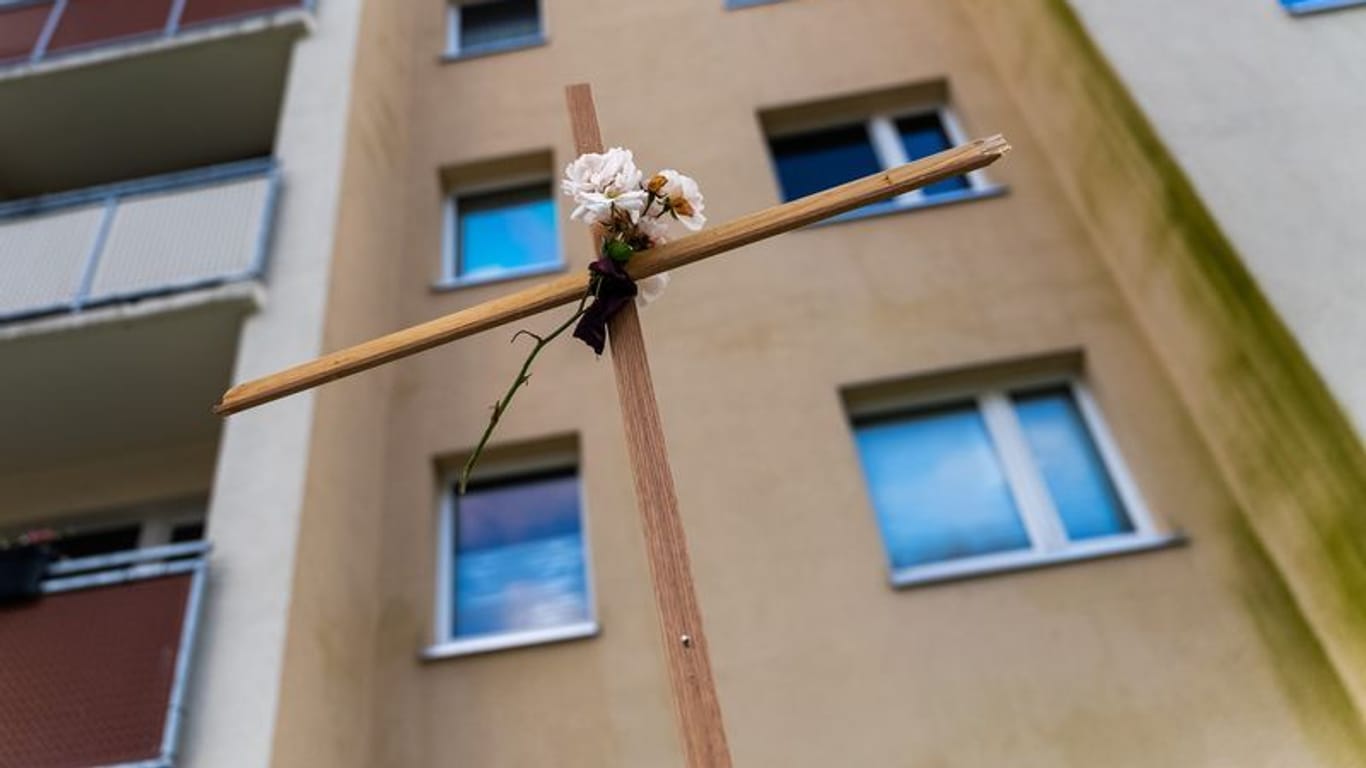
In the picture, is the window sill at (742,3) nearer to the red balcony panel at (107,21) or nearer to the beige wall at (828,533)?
the beige wall at (828,533)

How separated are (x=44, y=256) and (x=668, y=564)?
581 centimetres

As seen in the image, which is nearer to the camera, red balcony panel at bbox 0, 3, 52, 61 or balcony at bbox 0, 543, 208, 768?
balcony at bbox 0, 543, 208, 768

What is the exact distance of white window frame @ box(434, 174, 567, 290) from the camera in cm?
687

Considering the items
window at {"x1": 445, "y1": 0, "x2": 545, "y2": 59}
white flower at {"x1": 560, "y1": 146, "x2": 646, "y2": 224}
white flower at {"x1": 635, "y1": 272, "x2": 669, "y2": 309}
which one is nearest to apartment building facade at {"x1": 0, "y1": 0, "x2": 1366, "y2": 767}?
window at {"x1": 445, "y1": 0, "x2": 545, "y2": 59}

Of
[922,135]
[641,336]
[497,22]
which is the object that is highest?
[497,22]

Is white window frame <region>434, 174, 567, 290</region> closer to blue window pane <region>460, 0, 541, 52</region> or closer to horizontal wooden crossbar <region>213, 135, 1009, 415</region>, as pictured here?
blue window pane <region>460, 0, 541, 52</region>

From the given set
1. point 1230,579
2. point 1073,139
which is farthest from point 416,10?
point 1230,579

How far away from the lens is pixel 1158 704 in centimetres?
461

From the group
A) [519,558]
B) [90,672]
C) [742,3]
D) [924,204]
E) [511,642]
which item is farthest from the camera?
[742,3]

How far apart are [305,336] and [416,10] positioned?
17.4 feet

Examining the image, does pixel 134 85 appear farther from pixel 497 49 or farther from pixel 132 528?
pixel 132 528

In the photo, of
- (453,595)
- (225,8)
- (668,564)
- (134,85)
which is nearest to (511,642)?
(453,595)

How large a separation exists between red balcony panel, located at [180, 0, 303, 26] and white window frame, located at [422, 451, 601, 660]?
4.61 metres

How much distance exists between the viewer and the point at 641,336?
103 inches
